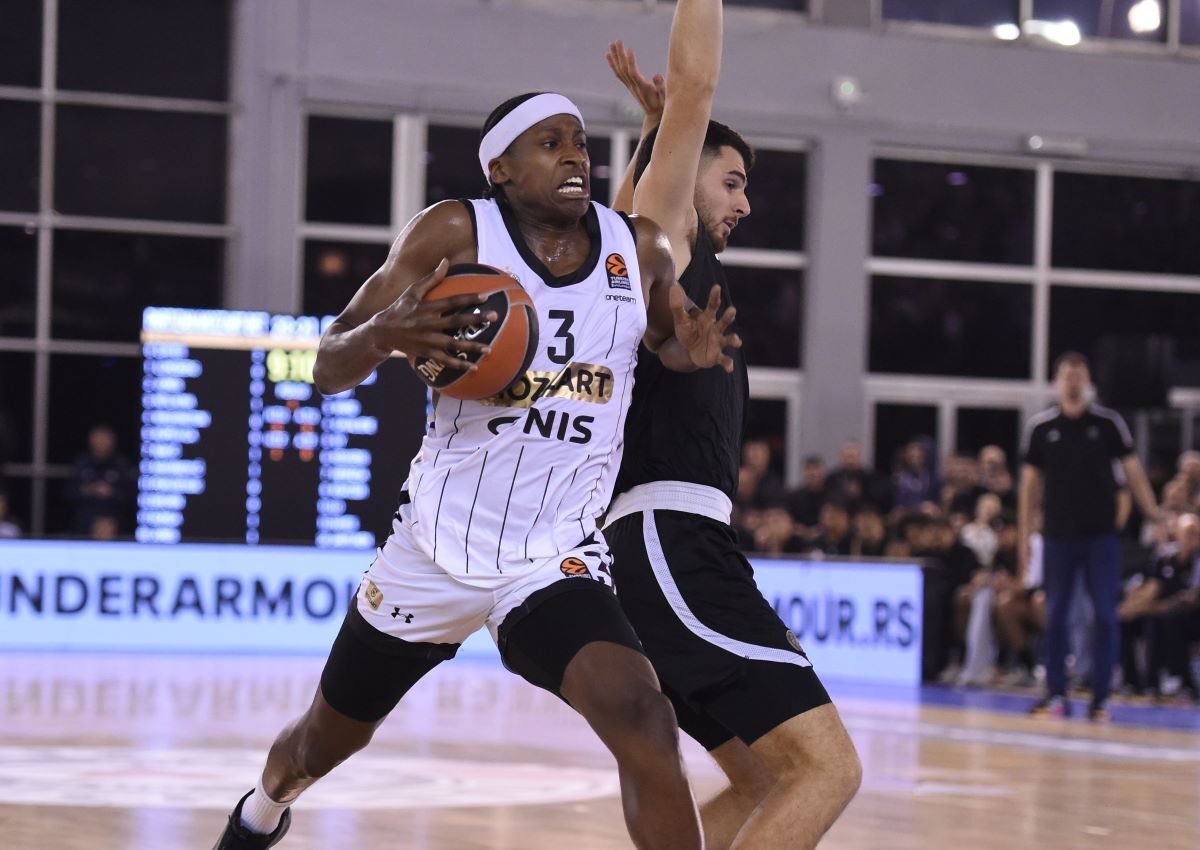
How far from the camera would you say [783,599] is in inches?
571

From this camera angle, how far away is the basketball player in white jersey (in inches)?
158

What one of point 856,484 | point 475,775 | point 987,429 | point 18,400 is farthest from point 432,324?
point 987,429

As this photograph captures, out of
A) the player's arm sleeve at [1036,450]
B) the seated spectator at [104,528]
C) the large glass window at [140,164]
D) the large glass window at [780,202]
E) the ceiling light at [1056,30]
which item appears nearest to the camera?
the player's arm sleeve at [1036,450]

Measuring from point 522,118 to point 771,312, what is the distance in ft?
52.4

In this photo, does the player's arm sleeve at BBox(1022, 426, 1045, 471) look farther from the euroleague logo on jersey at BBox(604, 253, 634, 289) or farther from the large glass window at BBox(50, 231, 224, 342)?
the large glass window at BBox(50, 231, 224, 342)

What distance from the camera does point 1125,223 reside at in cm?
2106

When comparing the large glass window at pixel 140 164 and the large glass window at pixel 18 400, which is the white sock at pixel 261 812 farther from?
the large glass window at pixel 140 164

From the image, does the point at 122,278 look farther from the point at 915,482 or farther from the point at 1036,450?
the point at 1036,450

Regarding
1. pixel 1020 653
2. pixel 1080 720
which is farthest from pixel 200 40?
pixel 1080 720

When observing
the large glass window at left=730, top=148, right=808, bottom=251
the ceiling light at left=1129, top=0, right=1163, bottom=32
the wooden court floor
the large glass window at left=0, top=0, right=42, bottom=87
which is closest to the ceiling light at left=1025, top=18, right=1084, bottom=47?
the ceiling light at left=1129, top=0, right=1163, bottom=32

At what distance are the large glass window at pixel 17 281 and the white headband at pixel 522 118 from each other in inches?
596

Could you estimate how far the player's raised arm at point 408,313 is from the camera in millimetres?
3891

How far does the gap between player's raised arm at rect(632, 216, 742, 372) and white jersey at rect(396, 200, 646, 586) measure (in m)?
0.11

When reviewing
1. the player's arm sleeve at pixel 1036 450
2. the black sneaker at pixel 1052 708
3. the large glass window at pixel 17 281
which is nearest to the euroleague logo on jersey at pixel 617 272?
the player's arm sleeve at pixel 1036 450
